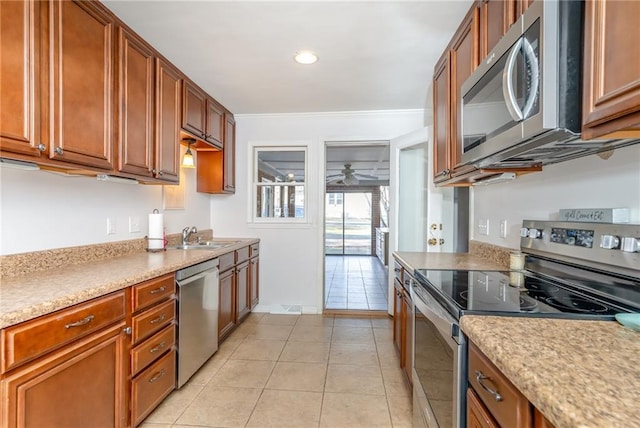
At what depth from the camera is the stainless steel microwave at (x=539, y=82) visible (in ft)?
3.16

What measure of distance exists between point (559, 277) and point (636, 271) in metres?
0.37

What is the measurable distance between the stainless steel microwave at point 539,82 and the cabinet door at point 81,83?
75.0 inches

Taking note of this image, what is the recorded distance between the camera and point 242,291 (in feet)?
10.9

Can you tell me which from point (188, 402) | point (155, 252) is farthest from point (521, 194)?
point (155, 252)

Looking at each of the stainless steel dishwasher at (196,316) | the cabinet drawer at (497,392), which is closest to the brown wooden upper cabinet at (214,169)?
the stainless steel dishwasher at (196,316)

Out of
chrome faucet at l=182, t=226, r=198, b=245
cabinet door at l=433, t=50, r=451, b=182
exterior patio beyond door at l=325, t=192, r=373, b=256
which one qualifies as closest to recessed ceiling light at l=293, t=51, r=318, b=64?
cabinet door at l=433, t=50, r=451, b=182

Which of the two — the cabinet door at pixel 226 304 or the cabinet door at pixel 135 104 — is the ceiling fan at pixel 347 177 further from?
the cabinet door at pixel 135 104

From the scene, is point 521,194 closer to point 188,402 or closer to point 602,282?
point 602,282

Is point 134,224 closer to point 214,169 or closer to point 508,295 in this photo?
point 214,169

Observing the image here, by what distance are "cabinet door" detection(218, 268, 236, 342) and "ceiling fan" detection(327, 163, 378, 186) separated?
428 cm

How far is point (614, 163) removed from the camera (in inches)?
49.1

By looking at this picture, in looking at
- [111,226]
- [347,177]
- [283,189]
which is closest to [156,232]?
[111,226]

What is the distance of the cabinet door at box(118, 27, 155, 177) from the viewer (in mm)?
1906

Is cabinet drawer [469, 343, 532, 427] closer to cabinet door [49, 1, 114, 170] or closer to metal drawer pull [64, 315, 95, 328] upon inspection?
metal drawer pull [64, 315, 95, 328]
